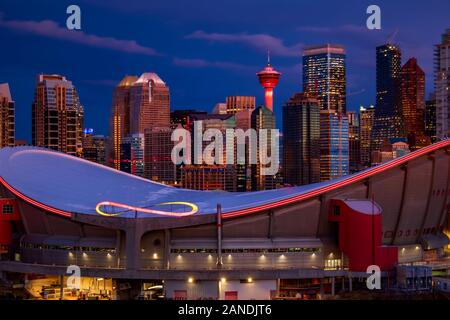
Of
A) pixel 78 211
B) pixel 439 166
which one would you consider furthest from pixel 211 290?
pixel 439 166

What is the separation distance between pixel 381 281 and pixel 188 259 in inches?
406

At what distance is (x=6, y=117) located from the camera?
163000 millimetres

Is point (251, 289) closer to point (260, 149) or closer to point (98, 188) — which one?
point (98, 188)

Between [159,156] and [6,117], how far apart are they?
116 ft

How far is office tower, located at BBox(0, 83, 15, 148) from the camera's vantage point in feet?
529


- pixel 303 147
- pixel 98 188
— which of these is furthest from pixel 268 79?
pixel 98 188

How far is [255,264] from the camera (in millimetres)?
49625

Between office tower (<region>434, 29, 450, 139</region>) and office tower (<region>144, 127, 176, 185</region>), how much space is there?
170 feet

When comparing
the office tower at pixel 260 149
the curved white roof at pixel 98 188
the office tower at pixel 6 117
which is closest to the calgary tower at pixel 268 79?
the office tower at pixel 260 149

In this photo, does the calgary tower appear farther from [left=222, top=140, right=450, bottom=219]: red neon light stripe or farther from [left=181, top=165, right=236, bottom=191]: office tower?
[left=222, top=140, right=450, bottom=219]: red neon light stripe

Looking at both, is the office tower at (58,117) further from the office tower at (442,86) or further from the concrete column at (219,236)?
the concrete column at (219,236)
